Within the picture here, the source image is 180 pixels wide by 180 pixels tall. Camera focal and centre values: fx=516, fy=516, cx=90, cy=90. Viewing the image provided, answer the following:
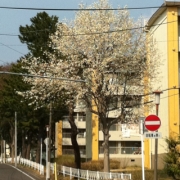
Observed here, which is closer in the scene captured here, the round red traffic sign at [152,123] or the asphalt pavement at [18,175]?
the round red traffic sign at [152,123]

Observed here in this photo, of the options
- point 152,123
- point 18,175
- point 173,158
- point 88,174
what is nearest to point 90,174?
point 88,174

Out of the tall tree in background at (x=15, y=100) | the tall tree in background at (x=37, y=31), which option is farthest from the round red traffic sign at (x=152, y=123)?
the tall tree in background at (x=15, y=100)

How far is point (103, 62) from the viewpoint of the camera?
2870 centimetres

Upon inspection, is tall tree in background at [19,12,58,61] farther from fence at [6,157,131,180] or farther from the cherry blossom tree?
the cherry blossom tree

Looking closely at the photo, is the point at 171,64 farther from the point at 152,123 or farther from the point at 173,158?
the point at 152,123

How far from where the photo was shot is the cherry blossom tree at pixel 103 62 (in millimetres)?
29281

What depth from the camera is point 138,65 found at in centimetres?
3034

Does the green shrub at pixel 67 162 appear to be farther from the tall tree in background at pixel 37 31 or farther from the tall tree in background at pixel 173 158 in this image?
the tall tree in background at pixel 173 158

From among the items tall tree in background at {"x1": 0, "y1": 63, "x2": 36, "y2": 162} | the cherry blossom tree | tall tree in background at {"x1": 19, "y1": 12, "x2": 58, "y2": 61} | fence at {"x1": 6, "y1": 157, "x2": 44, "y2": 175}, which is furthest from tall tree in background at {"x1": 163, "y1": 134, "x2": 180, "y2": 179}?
tall tree in background at {"x1": 0, "y1": 63, "x2": 36, "y2": 162}

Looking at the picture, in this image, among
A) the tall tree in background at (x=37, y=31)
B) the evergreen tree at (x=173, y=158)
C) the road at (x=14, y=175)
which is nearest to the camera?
the evergreen tree at (x=173, y=158)

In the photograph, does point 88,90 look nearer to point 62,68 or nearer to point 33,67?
point 62,68

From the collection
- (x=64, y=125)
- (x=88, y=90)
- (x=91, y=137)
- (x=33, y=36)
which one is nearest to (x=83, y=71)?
(x=88, y=90)

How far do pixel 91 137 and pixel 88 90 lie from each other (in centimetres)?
3236

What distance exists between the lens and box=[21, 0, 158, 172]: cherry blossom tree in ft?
96.1
